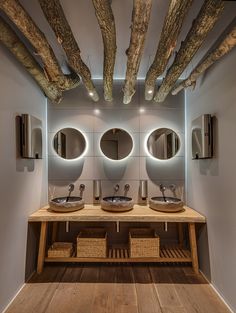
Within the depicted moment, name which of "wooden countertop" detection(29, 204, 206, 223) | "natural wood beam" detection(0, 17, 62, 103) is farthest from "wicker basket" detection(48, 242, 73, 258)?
"natural wood beam" detection(0, 17, 62, 103)

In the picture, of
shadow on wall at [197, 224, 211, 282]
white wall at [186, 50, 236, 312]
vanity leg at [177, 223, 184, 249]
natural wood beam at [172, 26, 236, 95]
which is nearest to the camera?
natural wood beam at [172, 26, 236, 95]

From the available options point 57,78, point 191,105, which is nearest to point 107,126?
point 57,78

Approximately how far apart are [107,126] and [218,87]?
5.02ft

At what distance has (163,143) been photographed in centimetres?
279

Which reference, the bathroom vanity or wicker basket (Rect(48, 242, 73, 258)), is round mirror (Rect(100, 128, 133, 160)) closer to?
the bathroom vanity

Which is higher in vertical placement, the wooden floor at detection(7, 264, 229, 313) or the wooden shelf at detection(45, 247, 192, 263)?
the wooden shelf at detection(45, 247, 192, 263)

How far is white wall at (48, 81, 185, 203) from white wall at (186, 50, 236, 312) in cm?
54

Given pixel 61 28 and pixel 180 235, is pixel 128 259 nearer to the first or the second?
pixel 180 235

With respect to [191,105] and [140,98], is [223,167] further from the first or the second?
[140,98]

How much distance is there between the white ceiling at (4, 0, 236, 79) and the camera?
151 centimetres

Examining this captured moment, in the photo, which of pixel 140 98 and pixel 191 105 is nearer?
pixel 191 105

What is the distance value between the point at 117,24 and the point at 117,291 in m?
2.65

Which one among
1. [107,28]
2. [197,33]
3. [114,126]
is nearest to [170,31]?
[197,33]

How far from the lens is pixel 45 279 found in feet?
7.08
